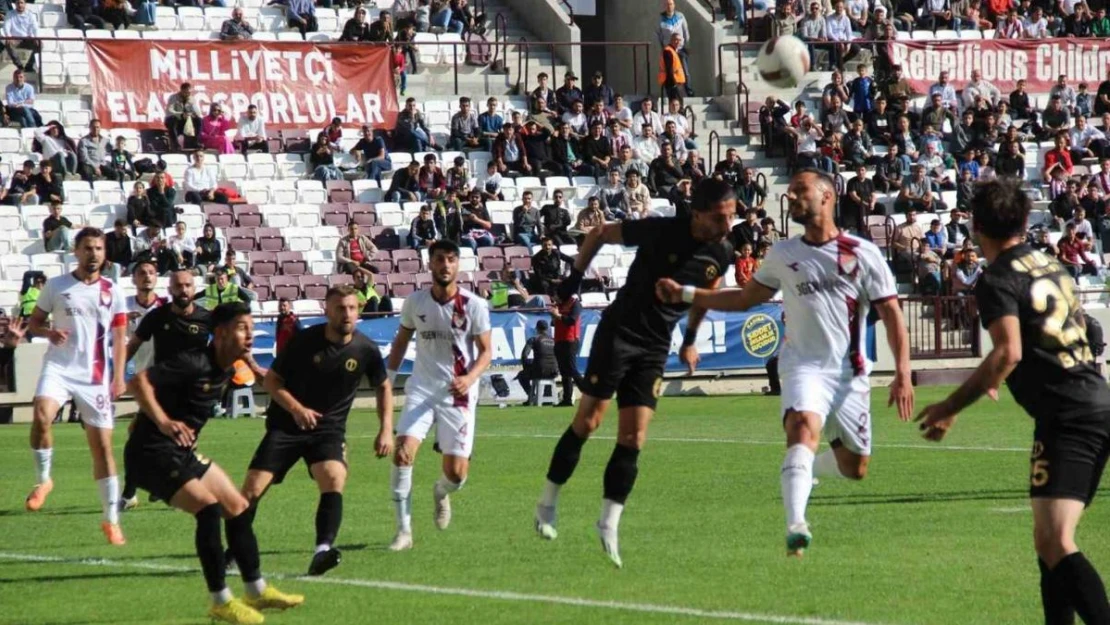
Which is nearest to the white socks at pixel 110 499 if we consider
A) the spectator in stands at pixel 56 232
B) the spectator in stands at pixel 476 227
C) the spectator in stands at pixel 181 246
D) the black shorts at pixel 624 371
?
the black shorts at pixel 624 371

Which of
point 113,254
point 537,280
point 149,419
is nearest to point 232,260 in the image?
point 113,254

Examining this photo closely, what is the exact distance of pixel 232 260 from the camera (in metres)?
30.7

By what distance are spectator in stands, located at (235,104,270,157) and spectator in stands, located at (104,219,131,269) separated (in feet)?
16.5

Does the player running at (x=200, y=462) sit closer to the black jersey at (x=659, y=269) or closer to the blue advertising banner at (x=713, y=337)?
the black jersey at (x=659, y=269)

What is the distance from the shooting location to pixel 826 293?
1021cm

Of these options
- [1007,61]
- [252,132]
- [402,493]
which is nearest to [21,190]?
[252,132]

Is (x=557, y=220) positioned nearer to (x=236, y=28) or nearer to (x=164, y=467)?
(x=236, y=28)

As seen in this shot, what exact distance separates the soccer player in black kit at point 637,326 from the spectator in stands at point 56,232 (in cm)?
2096

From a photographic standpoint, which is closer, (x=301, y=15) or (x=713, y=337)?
(x=713, y=337)

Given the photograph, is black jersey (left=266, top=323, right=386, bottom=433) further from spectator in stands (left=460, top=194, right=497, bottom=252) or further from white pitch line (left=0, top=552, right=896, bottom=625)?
spectator in stands (left=460, top=194, right=497, bottom=252)

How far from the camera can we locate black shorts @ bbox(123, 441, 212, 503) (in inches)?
389

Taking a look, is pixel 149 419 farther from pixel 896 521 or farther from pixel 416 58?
pixel 416 58

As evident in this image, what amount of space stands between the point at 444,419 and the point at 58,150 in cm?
2128

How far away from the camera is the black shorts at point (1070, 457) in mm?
7664
